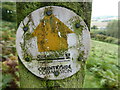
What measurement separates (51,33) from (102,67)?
1.40 metres

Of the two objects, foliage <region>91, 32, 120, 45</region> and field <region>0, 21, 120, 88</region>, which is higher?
foliage <region>91, 32, 120, 45</region>

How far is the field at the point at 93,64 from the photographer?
169cm

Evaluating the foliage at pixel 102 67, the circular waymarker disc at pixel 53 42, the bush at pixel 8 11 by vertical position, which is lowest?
the foliage at pixel 102 67

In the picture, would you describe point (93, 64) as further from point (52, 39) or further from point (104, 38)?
point (52, 39)

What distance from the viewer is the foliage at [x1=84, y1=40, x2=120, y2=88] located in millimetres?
1685

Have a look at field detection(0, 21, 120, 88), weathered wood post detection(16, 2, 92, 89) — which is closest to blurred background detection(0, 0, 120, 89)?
field detection(0, 21, 120, 88)

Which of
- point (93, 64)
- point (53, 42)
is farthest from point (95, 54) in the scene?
point (53, 42)

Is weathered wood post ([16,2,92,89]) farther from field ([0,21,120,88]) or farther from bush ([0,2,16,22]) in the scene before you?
bush ([0,2,16,22])

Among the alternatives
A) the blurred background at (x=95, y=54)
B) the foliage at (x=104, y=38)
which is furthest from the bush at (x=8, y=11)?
the foliage at (x=104, y=38)

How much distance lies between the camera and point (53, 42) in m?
0.80

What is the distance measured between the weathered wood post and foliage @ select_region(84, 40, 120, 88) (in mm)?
985

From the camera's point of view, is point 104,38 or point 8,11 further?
point 104,38

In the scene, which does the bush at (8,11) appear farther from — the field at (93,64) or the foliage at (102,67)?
the foliage at (102,67)

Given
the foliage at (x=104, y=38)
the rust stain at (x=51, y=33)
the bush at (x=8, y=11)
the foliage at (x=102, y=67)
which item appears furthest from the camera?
the foliage at (x=104, y=38)
